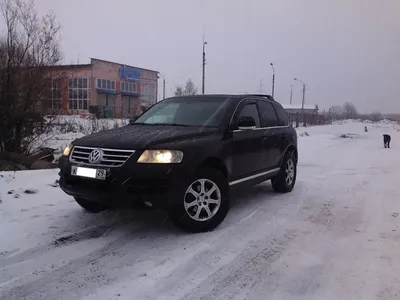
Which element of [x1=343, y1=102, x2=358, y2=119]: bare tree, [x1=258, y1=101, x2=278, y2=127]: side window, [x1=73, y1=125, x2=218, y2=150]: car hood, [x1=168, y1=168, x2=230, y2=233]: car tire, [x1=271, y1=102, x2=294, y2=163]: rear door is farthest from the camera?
[x1=343, y1=102, x2=358, y2=119]: bare tree

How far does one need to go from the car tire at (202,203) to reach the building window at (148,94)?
55.4m

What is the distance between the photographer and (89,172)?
13.7 ft

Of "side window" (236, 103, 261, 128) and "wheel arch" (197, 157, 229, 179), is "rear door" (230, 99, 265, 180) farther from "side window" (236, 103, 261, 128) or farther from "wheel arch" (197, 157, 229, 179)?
"wheel arch" (197, 157, 229, 179)

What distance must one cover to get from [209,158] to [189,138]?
0.36 meters

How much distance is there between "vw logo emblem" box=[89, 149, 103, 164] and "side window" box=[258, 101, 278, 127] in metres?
2.91

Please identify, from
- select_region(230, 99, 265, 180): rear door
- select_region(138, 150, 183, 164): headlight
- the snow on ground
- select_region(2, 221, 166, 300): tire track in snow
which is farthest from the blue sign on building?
select_region(2, 221, 166, 300): tire track in snow

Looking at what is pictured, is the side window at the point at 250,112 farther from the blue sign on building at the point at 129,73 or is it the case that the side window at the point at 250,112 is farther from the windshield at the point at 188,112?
the blue sign on building at the point at 129,73

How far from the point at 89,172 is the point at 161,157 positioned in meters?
0.84


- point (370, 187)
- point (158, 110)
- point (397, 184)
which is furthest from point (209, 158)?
point (397, 184)

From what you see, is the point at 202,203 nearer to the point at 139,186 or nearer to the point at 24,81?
the point at 139,186

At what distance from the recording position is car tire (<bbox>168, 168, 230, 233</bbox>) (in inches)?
168

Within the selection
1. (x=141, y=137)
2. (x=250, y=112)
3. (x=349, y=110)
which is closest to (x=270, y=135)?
(x=250, y=112)

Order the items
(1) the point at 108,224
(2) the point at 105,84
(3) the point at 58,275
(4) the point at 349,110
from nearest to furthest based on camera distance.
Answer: (3) the point at 58,275, (1) the point at 108,224, (2) the point at 105,84, (4) the point at 349,110

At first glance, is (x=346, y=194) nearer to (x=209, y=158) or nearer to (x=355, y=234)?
(x=355, y=234)
